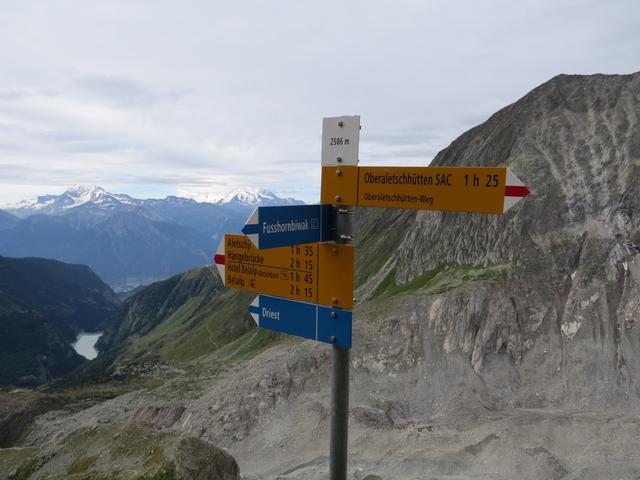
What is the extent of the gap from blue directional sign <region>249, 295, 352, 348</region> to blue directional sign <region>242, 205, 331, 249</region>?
842 mm

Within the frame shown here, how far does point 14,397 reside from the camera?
199 feet

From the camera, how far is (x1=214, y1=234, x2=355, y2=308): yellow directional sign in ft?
17.1

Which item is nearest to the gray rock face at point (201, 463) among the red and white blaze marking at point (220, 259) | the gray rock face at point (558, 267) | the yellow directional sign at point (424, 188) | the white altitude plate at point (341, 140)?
the red and white blaze marking at point (220, 259)

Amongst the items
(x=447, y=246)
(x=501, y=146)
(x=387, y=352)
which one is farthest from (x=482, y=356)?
(x=501, y=146)

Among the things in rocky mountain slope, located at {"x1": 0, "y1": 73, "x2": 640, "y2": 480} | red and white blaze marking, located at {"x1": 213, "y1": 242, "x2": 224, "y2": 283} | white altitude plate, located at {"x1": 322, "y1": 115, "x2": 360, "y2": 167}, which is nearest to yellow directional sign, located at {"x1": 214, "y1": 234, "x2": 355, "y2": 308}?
red and white blaze marking, located at {"x1": 213, "y1": 242, "x2": 224, "y2": 283}

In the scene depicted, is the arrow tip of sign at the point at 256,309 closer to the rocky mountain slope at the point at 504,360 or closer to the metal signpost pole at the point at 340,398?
the metal signpost pole at the point at 340,398

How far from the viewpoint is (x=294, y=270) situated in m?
5.70

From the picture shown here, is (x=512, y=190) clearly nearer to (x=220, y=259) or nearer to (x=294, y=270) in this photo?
(x=294, y=270)

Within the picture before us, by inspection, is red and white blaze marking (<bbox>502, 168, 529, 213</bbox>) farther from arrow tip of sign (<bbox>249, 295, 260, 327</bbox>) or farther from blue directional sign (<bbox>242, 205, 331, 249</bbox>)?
arrow tip of sign (<bbox>249, 295, 260, 327</bbox>)

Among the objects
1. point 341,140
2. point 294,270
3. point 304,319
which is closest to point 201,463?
point 304,319

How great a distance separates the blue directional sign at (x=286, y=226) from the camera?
5176 mm

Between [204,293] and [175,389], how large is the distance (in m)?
150

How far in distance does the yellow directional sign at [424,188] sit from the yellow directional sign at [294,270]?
649 mm

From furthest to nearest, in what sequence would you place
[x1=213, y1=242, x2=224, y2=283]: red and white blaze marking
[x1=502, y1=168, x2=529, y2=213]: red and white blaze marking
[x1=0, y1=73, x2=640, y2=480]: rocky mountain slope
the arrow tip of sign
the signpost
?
[x1=0, y1=73, x2=640, y2=480]: rocky mountain slope → [x1=213, y1=242, x2=224, y2=283]: red and white blaze marking → the arrow tip of sign → the signpost → [x1=502, y1=168, x2=529, y2=213]: red and white blaze marking
